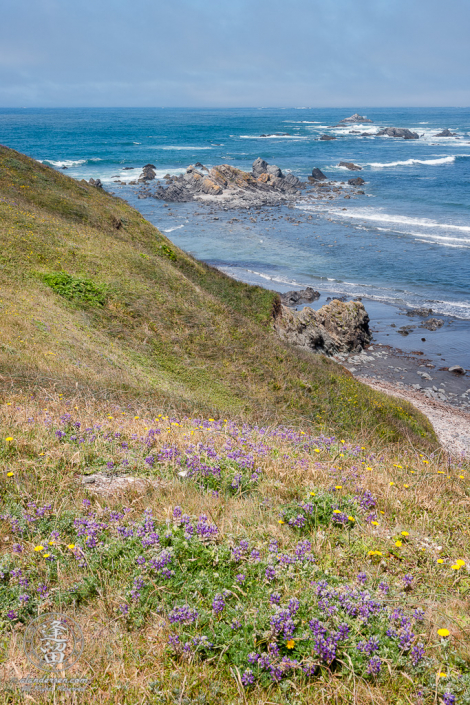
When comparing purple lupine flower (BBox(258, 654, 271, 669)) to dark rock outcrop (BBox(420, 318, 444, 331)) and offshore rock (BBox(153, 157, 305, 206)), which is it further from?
offshore rock (BBox(153, 157, 305, 206))

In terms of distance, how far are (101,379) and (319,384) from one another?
9457 millimetres

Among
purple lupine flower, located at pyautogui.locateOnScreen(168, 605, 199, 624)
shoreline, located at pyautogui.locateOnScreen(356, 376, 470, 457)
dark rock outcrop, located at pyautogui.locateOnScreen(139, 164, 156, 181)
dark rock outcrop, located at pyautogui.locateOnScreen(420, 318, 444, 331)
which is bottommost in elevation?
shoreline, located at pyautogui.locateOnScreen(356, 376, 470, 457)

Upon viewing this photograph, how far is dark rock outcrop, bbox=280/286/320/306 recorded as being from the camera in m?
34.3

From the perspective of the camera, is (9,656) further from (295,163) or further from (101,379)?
(295,163)

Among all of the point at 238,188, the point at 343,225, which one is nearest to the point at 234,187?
the point at 238,188

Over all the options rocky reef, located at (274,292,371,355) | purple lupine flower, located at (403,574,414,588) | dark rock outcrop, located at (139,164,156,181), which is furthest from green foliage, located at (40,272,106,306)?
dark rock outcrop, located at (139,164,156,181)

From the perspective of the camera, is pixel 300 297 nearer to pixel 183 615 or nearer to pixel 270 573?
pixel 270 573

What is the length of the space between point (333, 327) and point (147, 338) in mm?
15824

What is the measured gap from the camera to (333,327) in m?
28.8

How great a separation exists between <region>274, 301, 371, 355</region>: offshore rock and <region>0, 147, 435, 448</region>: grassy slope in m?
3.01

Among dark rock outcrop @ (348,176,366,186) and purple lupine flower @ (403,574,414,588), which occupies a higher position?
dark rock outcrop @ (348,176,366,186)

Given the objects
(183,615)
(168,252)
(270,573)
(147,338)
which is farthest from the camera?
(168,252)

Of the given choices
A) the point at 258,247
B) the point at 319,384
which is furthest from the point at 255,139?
the point at 319,384

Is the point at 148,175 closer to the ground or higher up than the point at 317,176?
closer to the ground
